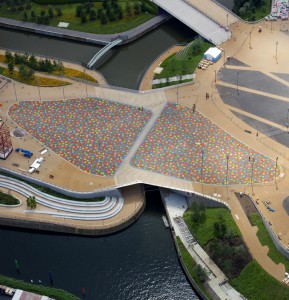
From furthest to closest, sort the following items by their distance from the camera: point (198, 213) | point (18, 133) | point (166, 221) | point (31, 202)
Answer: point (18, 133), point (166, 221), point (31, 202), point (198, 213)

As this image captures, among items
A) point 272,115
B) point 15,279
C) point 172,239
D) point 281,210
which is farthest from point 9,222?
point 272,115

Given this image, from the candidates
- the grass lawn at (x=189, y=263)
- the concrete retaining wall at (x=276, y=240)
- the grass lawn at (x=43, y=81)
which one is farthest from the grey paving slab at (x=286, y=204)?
the grass lawn at (x=43, y=81)

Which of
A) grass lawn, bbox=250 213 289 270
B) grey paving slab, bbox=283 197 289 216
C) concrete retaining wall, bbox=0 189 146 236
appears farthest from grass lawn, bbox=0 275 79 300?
grey paving slab, bbox=283 197 289 216

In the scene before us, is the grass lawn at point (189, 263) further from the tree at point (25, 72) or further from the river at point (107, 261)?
the tree at point (25, 72)

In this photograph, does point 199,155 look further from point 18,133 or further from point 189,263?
point 18,133

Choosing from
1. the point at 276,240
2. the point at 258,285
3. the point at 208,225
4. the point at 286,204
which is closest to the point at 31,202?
the point at 208,225
